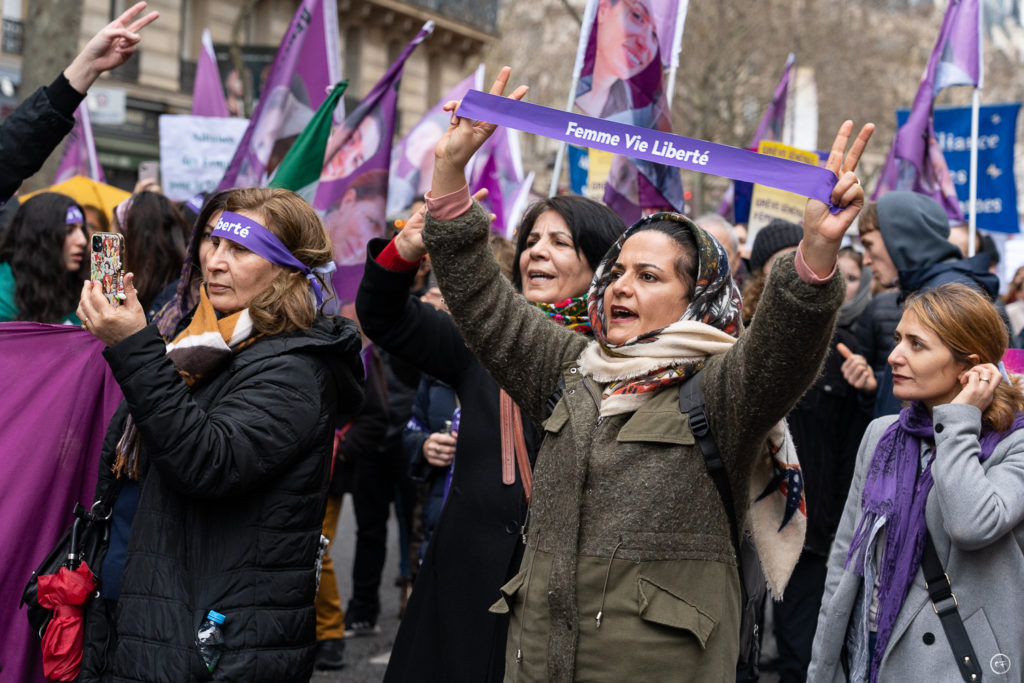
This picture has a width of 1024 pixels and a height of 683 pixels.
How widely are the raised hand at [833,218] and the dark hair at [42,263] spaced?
327 cm

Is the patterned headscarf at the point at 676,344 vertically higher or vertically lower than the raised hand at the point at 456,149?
lower

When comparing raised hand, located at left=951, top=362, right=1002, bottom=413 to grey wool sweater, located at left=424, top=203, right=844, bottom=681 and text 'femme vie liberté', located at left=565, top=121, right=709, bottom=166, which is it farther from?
text 'femme vie liberté', located at left=565, top=121, right=709, bottom=166

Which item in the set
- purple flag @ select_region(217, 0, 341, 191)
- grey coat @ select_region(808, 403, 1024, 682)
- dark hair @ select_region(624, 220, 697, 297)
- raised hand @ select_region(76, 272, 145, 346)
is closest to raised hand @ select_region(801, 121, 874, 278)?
dark hair @ select_region(624, 220, 697, 297)

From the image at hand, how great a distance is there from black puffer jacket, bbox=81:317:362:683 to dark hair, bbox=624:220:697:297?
1.10 meters

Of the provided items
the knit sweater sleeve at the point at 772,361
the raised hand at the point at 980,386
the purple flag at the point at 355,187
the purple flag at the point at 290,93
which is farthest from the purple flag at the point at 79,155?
the knit sweater sleeve at the point at 772,361

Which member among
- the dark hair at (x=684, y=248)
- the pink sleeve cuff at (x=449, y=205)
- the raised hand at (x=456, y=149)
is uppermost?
the raised hand at (x=456, y=149)

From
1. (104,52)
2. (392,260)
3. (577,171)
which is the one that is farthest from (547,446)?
(577,171)

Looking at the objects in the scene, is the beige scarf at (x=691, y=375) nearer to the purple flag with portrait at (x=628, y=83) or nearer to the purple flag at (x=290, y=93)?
the purple flag with portrait at (x=628, y=83)

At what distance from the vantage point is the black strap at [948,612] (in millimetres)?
2984

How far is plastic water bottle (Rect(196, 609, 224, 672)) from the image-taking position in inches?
113

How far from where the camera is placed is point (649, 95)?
19.6 feet

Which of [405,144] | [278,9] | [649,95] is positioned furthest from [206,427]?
[278,9]

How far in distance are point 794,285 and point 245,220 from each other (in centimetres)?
177

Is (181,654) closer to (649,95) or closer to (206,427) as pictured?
(206,427)
